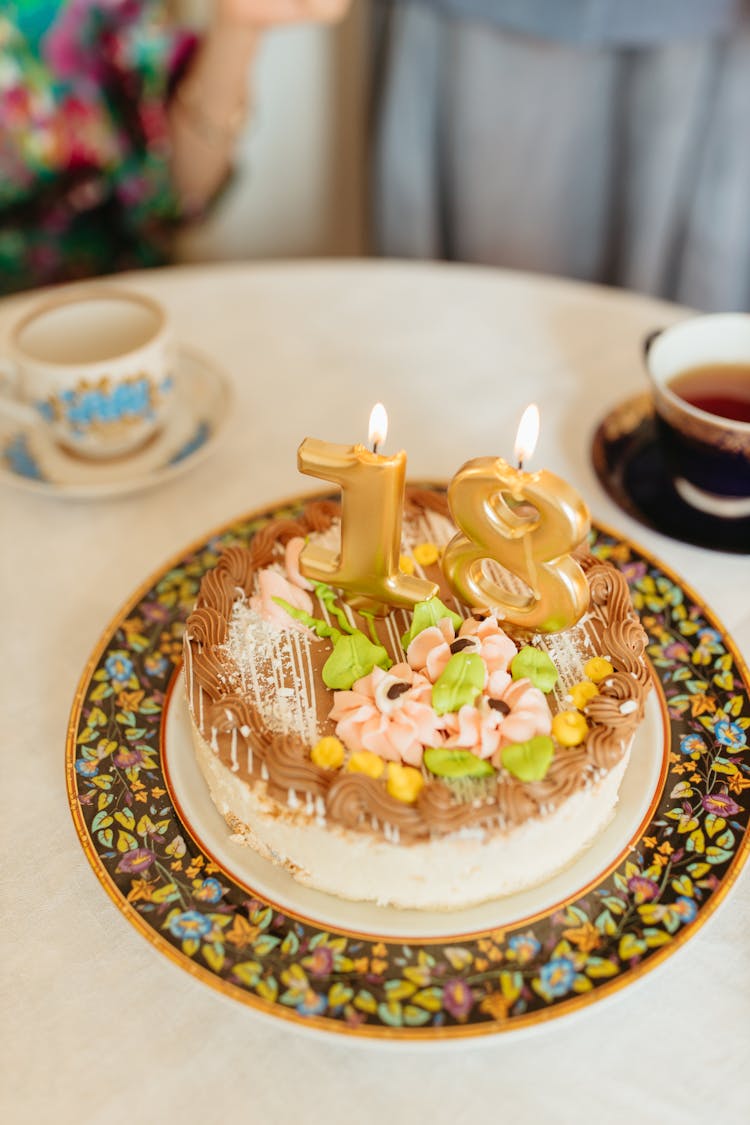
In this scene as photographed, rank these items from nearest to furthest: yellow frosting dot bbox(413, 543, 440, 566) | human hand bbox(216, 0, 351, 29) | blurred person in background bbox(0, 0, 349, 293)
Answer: yellow frosting dot bbox(413, 543, 440, 566), human hand bbox(216, 0, 351, 29), blurred person in background bbox(0, 0, 349, 293)

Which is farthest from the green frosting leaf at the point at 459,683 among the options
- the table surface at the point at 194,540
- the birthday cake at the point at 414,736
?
the table surface at the point at 194,540

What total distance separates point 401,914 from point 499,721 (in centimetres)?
18

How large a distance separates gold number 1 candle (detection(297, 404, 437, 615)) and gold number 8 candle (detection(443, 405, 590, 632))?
47 mm

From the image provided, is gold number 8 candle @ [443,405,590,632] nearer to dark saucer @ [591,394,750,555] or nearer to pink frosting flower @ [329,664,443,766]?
pink frosting flower @ [329,664,443,766]

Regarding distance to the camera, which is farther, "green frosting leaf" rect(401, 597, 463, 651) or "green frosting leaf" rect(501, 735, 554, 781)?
"green frosting leaf" rect(401, 597, 463, 651)

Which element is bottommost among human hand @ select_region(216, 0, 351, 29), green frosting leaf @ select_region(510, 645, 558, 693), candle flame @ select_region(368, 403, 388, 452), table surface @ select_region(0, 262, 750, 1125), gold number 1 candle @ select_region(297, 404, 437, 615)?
table surface @ select_region(0, 262, 750, 1125)

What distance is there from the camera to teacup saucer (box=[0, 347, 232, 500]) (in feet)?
4.06

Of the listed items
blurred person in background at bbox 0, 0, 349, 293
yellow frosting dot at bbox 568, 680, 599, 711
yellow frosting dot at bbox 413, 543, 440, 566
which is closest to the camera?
yellow frosting dot at bbox 568, 680, 599, 711

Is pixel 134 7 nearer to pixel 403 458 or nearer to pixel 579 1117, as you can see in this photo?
pixel 403 458

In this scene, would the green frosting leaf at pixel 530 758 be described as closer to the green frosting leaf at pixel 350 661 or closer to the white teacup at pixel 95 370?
the green frosting leaf at pixel 350 661

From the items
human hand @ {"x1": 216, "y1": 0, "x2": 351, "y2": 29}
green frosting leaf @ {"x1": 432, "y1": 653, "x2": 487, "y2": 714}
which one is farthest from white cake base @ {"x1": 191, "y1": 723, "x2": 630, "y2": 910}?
human hand @ {"x1": 216, "y1": 0, "x2": 351, "y2": 29}

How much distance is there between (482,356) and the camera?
1.46 meters

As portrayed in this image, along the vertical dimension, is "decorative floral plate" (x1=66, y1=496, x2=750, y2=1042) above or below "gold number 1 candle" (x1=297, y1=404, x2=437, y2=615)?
below

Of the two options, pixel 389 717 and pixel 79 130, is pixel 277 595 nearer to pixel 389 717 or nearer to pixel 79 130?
pixel 389 717
